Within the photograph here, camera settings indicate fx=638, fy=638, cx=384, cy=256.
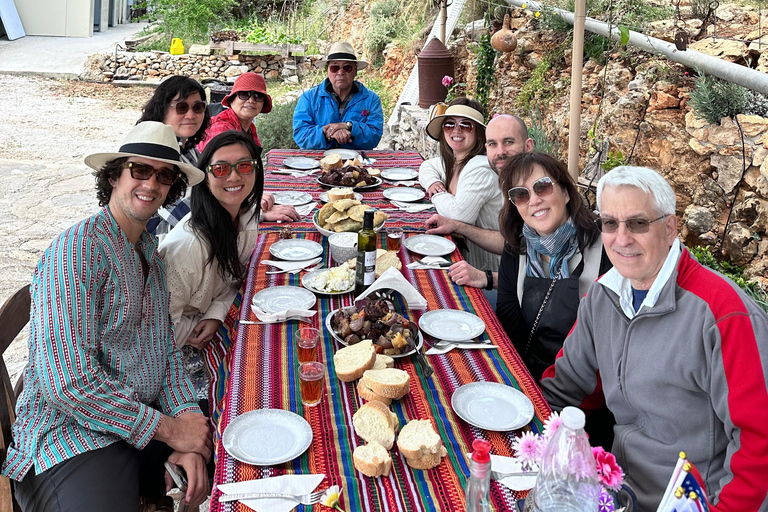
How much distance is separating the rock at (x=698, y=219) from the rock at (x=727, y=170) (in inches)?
7.6

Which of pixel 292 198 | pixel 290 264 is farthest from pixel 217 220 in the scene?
pixel 292 198

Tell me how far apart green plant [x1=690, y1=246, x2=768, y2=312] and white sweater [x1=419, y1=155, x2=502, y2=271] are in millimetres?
1197

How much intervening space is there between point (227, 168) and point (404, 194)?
161 cm

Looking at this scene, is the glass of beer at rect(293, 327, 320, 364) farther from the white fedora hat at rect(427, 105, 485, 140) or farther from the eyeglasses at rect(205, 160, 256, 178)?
the white fedora hat at rect(427, 105, 485, 140)

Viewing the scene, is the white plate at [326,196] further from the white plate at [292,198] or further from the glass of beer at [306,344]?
the glass of beer at [306,344]

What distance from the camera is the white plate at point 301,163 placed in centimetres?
507

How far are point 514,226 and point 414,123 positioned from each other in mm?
5352

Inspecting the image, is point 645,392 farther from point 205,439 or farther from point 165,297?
point 165,297

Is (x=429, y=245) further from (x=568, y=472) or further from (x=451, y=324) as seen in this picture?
(x=568, y=472)

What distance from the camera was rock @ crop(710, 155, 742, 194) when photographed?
13.3ft

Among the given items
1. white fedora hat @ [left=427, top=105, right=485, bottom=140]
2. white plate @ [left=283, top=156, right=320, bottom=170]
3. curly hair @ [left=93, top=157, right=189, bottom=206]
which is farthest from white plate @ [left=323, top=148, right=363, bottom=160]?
curly hair @ [left=93, top=157, right=189, bottom=206]

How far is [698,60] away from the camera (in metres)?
4.46

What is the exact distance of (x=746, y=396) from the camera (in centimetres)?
174

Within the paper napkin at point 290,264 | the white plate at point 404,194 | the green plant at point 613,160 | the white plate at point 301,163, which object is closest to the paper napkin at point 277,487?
the paper napkin at point 290,264
